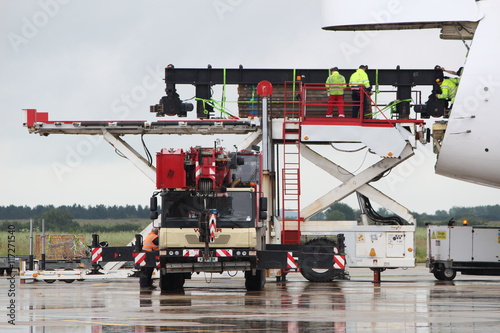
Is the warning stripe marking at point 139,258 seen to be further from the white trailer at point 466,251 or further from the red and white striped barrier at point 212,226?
the white trailer at point 466,251

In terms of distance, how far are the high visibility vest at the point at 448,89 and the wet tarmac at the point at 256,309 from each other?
5369mm

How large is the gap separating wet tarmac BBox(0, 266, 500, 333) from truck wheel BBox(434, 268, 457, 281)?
13.4 ft

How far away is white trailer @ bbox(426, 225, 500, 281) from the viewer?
28.3 m

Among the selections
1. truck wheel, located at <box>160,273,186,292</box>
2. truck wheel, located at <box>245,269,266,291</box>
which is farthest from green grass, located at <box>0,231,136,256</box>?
truck wheel, located at <box>245,269,266,291</box>

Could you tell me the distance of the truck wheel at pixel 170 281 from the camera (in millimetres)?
21938

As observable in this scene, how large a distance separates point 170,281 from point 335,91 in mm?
8825

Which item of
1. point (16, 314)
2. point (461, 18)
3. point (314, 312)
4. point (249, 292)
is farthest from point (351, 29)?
point (16, 314)

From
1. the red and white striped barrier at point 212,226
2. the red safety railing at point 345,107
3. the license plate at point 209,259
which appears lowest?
the license plate at point 209,259

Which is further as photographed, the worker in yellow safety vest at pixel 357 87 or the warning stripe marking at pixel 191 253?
the worker in yellow safety vest at pixel 357 87

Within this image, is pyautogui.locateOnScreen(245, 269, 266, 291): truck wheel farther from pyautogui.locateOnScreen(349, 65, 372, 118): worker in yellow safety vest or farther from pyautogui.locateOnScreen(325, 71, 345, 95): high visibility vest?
pyautogui.locateOnScreen(325, 71, 345, 95): high visibility vest

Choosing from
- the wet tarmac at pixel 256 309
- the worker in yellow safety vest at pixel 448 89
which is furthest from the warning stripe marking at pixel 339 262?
the worker in yellow safety vest at pixel 448 89

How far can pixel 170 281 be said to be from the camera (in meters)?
22.2

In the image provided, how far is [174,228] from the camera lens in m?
20.9

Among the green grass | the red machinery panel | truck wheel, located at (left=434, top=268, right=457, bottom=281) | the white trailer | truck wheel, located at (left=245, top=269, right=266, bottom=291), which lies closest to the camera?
the red machinery panel
